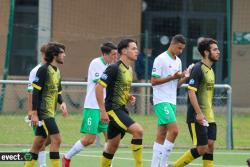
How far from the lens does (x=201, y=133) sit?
1320cm

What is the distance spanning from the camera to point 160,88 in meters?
14.5

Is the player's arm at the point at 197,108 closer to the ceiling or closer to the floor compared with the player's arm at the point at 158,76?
closer to the floor

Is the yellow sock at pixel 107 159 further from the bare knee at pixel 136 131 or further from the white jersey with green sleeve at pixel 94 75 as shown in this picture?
the white jersey with green sleeve at pixel 94 75

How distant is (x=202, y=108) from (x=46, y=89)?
7.59ft

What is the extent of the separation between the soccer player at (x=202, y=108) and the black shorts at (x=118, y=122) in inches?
36.2

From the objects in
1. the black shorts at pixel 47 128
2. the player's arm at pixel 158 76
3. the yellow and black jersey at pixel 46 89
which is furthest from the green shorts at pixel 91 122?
the black shorts at pixel 47 128

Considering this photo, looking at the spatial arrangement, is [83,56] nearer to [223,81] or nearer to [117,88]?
[223,81]

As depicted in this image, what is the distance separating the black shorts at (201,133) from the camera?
13.2 m

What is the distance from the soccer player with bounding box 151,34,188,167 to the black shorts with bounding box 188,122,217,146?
90cm

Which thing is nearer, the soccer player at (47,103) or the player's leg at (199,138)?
the soccer player at (47,103)

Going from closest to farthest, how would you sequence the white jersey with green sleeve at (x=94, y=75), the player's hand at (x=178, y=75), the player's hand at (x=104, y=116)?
1. the player's hand at (x=104, y=116)
2. the player's hand at (x=178, y=75)
3. the white jersey with green sleeve at (x=94, y=75)

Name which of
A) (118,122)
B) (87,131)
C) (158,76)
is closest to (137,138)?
(118,122)

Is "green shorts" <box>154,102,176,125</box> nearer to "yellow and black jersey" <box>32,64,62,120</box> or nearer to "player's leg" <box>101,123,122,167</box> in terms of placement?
"player's leg" <box>101,123,122,167</box>

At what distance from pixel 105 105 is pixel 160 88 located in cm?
143
